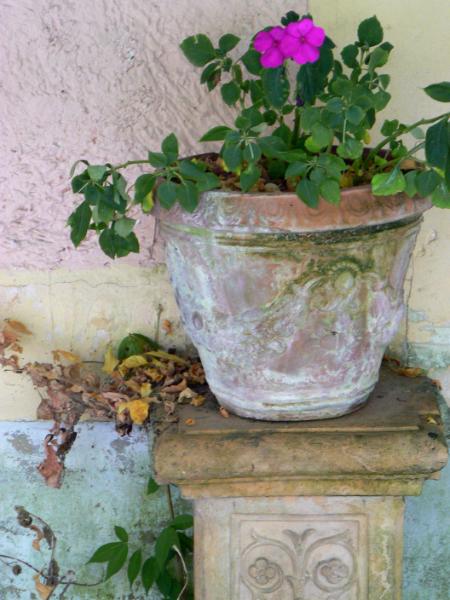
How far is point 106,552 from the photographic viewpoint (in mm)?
2592

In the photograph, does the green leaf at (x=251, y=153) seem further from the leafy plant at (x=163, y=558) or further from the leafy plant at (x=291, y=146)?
the leafy plant at (x=163, y=558)

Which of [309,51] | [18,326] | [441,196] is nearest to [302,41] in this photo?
[309,51]

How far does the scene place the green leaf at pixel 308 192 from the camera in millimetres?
1918

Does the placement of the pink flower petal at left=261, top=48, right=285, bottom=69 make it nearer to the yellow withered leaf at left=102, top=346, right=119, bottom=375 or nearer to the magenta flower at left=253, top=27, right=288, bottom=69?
the magenta flower at left=253, top=27, right=288, bottom=69

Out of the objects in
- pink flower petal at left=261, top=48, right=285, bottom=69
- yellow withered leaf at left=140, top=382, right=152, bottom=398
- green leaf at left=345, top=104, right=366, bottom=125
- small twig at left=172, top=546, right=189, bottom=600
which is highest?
pink flower petal at left=261, top=48, right=285, bottom=69

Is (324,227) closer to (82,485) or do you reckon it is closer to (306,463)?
(306,463)

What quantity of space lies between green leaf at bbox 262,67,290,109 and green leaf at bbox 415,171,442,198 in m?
0.31

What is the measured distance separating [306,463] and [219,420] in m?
0.22

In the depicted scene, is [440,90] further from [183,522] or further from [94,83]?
[183,522]

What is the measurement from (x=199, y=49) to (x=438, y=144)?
0.56m

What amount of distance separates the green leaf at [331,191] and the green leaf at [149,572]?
3.69ft

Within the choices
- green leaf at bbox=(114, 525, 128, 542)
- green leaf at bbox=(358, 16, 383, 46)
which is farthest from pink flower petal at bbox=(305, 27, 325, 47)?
green leaf at bbox=(114, 525, 128, 542)

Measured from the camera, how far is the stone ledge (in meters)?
2.17

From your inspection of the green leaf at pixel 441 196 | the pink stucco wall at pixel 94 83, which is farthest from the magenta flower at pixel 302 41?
the pink stucco wall at pixel 94 83
